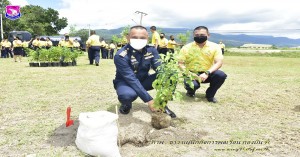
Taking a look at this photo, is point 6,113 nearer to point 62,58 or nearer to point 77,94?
point 77,94

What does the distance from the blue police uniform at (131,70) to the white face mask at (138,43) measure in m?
0.23

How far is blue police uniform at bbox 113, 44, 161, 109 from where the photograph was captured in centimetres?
444

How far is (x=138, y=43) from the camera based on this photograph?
4363mm

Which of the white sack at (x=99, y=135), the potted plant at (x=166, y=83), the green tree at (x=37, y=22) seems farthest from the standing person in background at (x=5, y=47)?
the green tree at (x=37, y=22)

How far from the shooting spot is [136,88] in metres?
4.40

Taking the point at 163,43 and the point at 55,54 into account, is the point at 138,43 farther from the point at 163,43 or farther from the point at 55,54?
the point at 163,43

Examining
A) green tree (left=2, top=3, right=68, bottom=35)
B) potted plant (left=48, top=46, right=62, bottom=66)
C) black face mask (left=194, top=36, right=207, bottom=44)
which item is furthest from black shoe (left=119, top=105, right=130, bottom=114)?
green tree (left=2, top=3, right=68, bottom=35)

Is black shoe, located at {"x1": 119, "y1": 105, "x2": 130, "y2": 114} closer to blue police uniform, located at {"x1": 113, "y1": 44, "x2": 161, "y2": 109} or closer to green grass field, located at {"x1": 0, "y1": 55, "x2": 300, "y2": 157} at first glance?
blue police uniform, located at {"x1": 113, "y1": 44, "x2": 161, "y2": 109}

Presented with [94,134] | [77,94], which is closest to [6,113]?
[77,94]

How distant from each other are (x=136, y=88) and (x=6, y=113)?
8.11 ft

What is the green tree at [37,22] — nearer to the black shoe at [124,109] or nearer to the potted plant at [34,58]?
the potted plant at [34,58]

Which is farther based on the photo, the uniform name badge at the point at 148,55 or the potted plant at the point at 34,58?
the potted plant at the point at 34,58

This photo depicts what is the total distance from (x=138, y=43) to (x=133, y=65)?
478 millimetres

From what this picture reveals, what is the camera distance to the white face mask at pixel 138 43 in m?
4.34
